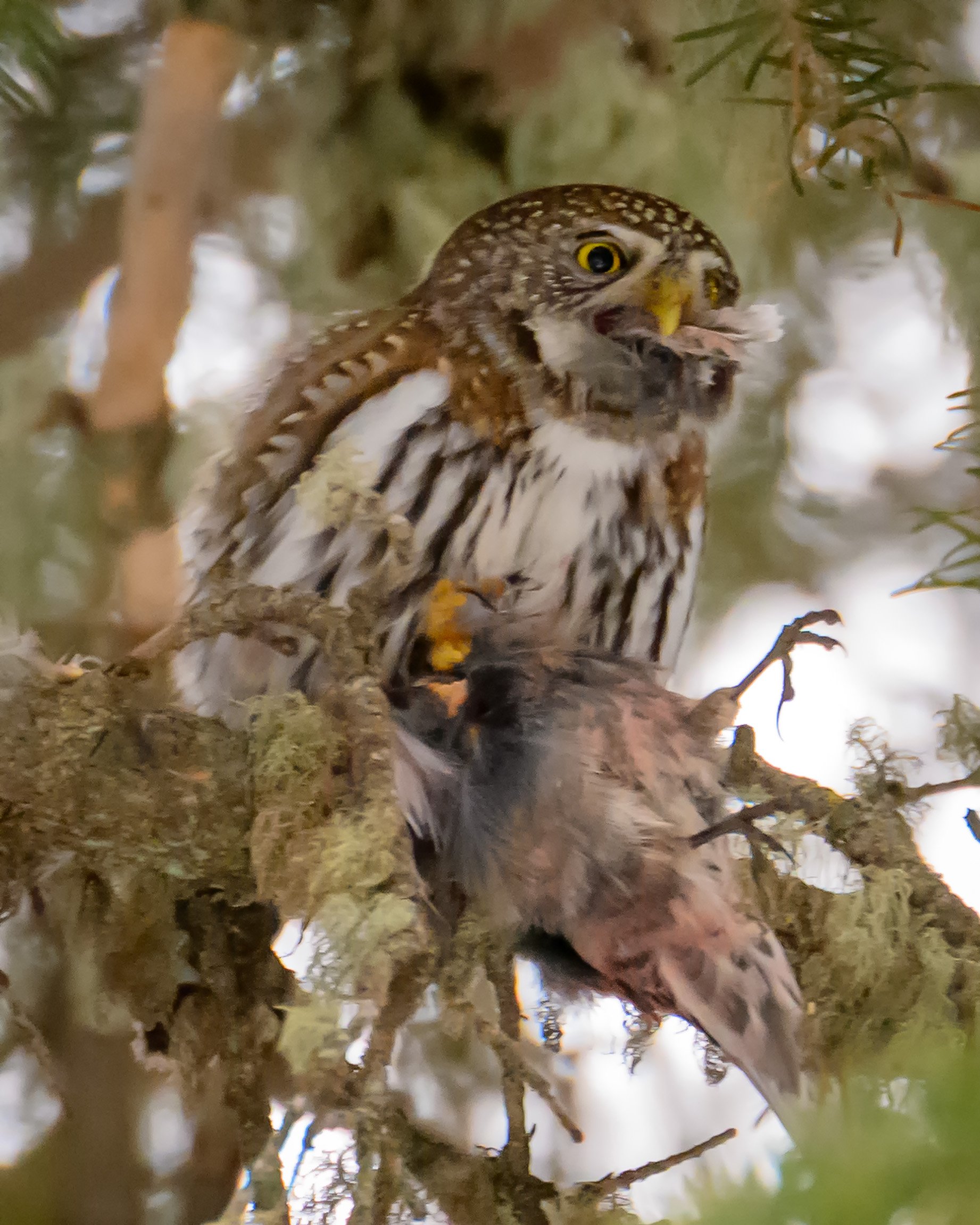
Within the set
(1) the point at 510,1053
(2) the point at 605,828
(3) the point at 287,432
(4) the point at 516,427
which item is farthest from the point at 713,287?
(1) the point at 510,1053

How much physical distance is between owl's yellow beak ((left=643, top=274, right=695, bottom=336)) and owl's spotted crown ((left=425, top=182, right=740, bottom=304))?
0.06 ft

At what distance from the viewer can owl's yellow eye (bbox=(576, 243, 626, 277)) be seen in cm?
83

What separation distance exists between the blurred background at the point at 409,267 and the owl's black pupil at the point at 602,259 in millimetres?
115

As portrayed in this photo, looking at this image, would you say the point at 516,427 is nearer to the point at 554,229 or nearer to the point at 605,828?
the point at 554,229

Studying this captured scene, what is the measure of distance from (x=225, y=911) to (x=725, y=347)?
19.5 inches

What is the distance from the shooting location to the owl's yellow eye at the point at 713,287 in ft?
2.75

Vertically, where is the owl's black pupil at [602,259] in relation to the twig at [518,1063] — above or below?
above

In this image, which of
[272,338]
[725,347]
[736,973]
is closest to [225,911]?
[736,973]

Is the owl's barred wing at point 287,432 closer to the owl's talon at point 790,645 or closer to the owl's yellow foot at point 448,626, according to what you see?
the owl's yellow foot at point 448,626

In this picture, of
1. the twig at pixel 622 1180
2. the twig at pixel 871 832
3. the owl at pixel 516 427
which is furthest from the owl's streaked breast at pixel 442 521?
the twig at pixel 622 1180

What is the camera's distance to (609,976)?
2.19 ft

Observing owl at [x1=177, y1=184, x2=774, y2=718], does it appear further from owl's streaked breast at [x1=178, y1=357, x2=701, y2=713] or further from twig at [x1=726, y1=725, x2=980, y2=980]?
twig at [x1=726, y1=725, x2=980, y2=980]

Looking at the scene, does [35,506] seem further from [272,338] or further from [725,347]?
[725,347]

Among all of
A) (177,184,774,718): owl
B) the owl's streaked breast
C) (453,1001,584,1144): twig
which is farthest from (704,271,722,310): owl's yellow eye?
(453,1001,584,1144): twig
